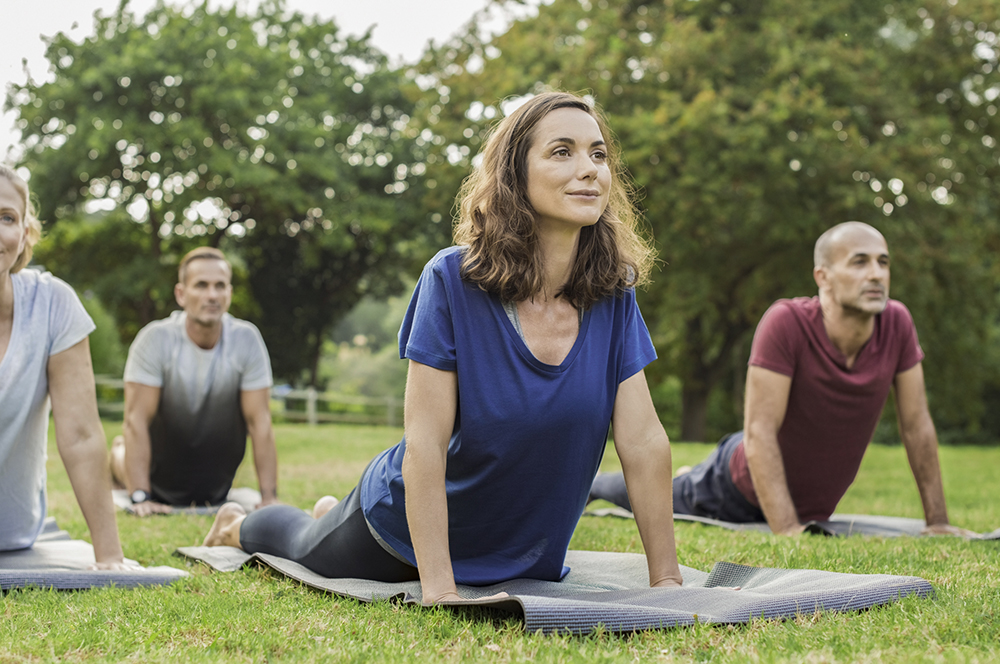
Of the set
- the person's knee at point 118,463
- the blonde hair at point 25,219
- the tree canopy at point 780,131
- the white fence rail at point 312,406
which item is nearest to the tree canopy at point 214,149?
the white fence rail at point 312,406

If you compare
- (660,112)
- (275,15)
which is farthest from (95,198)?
(660,112)

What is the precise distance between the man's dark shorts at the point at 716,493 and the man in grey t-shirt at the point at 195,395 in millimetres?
2912

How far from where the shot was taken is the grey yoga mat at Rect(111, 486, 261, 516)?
22.3ft

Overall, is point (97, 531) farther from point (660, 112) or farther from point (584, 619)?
point (660, 112)

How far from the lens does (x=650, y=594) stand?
3.05m

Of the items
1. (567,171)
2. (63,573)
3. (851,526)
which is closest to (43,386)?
(63,573)

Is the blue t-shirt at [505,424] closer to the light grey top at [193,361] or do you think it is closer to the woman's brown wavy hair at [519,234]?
the woman's brown wavy hair at [519,234]

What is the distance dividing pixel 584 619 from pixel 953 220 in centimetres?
Answer: 1773

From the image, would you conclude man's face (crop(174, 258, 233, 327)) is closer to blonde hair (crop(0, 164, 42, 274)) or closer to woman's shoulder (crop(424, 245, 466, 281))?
blonde hair (crop(0, 164, 42, 274))

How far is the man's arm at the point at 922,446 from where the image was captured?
5.45m

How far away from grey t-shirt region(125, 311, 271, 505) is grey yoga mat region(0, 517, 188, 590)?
2.60 metres

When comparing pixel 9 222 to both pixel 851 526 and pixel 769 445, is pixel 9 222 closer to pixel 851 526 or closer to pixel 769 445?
pixel 769 445

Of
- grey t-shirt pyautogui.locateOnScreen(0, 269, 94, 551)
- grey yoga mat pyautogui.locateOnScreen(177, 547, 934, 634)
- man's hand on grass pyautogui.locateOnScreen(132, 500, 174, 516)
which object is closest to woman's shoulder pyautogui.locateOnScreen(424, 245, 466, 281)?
grey yoga mat pyautogui.locateOnScreen(177, 547, 934, 634)

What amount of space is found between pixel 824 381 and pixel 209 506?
4.60 metres
